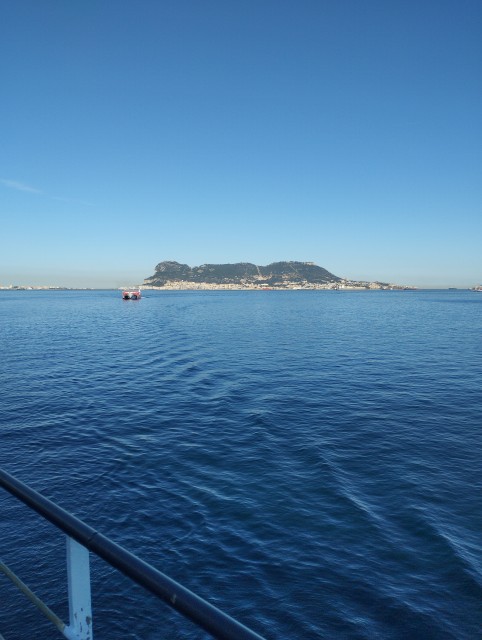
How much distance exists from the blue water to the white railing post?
9.92 m

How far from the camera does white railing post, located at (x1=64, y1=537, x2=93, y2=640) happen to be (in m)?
2.45

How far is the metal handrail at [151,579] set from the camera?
1809mm

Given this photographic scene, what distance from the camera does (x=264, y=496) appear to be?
54.9 ft

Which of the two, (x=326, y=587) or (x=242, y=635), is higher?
(x=242, y=635)

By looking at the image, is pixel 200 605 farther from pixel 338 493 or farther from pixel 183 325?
pixel 183 325

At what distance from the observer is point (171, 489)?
56.8ft

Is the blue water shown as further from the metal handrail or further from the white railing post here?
the metal handrail

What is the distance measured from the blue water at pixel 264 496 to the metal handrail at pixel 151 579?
1044 cm

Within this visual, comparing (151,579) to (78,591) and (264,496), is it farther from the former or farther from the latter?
(264,496)

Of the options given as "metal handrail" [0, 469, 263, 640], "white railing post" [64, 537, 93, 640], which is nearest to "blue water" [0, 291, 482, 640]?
"white railing post" [64, 537, 93, 640]

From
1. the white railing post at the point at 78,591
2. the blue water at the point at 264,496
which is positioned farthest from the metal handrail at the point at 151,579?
the blue water at the point at 264,496

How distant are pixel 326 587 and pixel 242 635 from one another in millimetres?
12273

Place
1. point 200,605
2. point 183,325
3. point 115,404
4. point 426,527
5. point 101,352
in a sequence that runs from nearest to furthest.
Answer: point 200,605 < point 426,527 < point 115,404 < point 101,352 < point 183,325

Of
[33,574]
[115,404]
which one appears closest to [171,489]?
[33,574]
